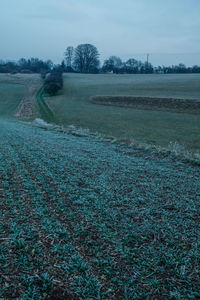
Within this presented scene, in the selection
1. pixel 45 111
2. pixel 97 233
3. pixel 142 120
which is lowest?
pixel 142 120

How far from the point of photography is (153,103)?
40531 mm

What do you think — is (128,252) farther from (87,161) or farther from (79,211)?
(87,161)

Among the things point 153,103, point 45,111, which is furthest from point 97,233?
point 153,103

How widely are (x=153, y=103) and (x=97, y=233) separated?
39.6 m

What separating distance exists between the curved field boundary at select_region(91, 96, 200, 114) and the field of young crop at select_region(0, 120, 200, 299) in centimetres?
3311

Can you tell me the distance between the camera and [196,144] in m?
20.2

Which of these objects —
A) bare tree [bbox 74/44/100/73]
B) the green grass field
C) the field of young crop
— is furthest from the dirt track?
bare tree [bbox 74/44/100/73]

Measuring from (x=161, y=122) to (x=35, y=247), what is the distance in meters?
28.7

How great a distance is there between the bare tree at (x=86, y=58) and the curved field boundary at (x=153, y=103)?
74025mm

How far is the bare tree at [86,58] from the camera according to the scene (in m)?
114

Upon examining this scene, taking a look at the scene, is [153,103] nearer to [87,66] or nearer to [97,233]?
[97,233]

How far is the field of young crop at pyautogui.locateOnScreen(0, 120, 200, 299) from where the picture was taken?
8.50ft

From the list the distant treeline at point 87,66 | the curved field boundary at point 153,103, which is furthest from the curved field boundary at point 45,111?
the distant treeline at point 87,66

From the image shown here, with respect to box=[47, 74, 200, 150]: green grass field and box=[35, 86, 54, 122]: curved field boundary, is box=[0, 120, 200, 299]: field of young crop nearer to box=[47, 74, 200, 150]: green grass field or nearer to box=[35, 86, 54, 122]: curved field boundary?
box=[47, 74, 200, 150]: green grass field
